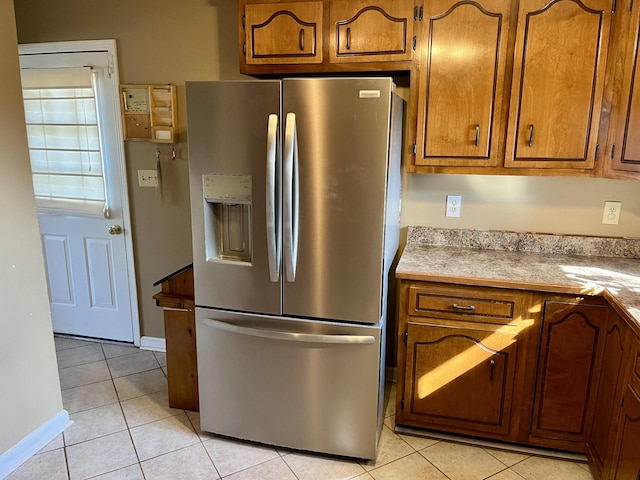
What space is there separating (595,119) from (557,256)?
717mm

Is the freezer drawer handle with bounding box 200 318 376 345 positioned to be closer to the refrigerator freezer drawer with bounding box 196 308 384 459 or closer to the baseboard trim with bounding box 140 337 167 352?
the refrigerator freezer drawer with bounding box 196 308 384 459

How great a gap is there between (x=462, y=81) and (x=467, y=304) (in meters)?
1.01

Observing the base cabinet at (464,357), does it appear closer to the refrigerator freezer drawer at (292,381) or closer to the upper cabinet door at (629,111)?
the refrigerator freezer drawer at (292,381)

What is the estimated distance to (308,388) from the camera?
209cm

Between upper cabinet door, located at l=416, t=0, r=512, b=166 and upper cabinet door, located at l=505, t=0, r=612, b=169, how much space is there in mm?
77

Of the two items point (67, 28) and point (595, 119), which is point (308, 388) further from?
point (67, 28)

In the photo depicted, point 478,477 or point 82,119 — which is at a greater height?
point 82,119


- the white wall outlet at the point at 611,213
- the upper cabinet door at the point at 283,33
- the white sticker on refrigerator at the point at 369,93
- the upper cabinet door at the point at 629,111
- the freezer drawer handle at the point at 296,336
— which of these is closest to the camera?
the white sticker on refrigerator at the point at 369,93

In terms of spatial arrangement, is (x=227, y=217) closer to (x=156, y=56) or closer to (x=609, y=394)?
(x=156, y=56)

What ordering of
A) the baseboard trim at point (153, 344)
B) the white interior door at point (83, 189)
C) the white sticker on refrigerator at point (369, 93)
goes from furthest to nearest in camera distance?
the baseboard trim at point (153, 344) < the white interior door at point (83, 189) < the white sticker on refrigerator at point (369, 93)

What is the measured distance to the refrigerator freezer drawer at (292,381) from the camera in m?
2.02

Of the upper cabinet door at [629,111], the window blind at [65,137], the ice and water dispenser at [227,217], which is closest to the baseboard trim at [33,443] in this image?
the ice and water dispenser at [227,217]

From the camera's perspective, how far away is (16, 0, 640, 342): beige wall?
2.41 metres

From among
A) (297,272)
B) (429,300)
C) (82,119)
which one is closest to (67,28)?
(82,119)
